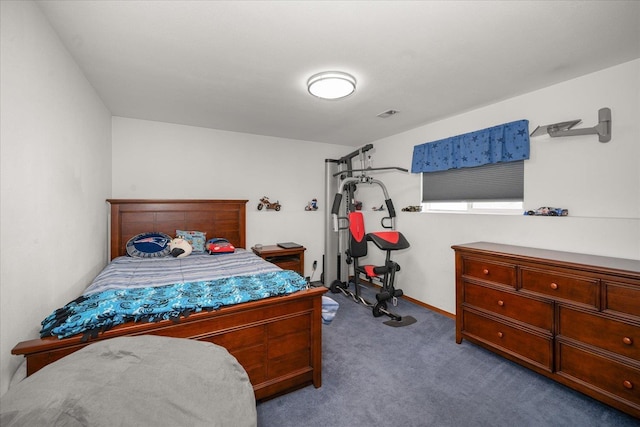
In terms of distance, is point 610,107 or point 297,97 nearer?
point 610,107

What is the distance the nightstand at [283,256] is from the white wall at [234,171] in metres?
0.39

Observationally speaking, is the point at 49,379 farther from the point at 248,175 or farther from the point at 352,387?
the point at 248,175

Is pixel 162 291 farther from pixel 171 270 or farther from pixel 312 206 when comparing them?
pixel 312 206

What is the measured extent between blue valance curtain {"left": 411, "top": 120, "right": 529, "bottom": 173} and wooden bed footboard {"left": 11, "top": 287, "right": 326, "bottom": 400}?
7.39 ft

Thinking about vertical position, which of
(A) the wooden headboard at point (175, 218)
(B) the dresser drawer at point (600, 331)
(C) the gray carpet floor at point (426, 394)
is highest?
(A) the wooden headboard at point (175, 218)

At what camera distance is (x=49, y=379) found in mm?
645

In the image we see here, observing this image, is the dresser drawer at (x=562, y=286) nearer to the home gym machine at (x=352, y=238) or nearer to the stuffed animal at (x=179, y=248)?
the home gym machine at (x=352, y=238)

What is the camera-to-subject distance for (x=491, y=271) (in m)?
2.35

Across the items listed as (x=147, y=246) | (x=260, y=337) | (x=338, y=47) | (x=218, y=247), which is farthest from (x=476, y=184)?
(x=147, y=246)

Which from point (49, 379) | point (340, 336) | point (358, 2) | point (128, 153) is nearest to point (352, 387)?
point (340, 336)

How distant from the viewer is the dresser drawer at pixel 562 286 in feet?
5.89

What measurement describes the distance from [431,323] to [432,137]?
229cm

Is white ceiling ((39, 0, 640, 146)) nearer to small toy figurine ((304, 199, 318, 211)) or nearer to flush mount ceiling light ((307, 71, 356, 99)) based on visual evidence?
flush mount ceiling light ((307, 71, 356, 99))

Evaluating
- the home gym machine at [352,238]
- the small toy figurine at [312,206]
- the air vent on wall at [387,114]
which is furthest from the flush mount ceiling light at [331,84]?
the small toy figurine at [312,206]
